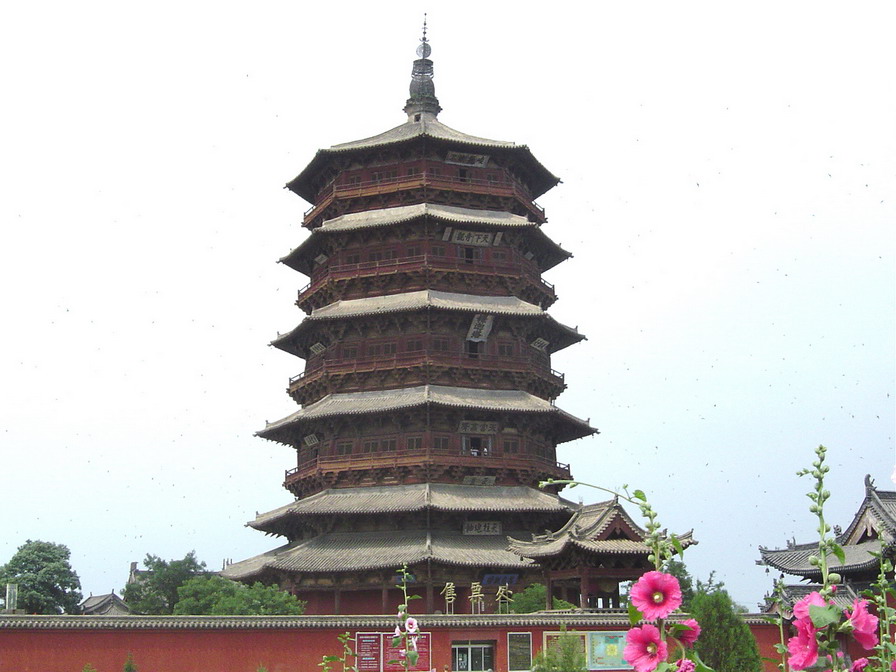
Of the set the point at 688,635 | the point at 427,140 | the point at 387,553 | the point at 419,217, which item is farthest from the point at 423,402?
the point at 688,635

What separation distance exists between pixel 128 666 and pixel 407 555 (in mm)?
10615

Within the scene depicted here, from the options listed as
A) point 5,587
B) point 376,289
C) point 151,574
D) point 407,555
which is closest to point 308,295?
point 376,289

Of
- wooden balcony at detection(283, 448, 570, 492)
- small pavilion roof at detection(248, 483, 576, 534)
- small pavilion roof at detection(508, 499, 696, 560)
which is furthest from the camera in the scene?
wooden balcony at detection(283, 448, 570, 492)

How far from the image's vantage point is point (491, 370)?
39812 millimetres

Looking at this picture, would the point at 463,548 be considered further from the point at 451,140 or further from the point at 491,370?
the point at 451,140

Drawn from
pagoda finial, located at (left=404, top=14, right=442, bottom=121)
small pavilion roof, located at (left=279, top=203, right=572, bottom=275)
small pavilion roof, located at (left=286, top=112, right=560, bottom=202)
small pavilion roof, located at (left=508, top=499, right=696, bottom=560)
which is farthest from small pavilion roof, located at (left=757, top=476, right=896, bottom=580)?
pagoda finial, located at (left=404, top=14, right=442, bottom=121)

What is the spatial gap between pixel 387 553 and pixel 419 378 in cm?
758

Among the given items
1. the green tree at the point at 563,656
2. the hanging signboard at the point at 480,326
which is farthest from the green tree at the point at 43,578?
the green tree at the point at 563,656

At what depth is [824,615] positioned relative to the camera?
4094mm

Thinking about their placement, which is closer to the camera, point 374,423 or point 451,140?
point 374,423

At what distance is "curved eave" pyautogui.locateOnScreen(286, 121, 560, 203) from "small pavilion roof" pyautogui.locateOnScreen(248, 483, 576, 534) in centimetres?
1528

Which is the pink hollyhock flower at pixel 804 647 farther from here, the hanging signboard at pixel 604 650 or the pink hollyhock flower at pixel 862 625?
the hanging signboard at pixel 604 650

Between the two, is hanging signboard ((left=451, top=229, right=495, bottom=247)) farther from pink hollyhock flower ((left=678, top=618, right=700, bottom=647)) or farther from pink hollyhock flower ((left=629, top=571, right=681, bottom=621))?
pink hollyhock flower ((left=678, top=618, right=700, bottom=647))

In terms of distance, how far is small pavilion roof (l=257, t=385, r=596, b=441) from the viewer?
3772 cm
